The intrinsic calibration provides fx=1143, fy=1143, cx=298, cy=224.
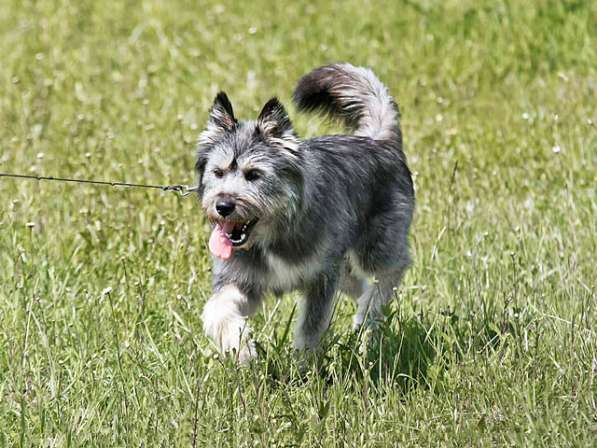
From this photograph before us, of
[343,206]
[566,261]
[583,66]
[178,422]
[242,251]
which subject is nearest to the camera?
[178,422]

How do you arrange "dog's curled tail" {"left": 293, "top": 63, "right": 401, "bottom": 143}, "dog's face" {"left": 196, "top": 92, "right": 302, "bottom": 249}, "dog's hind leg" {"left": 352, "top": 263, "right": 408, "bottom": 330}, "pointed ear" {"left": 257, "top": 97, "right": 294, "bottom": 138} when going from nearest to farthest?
"dog's face" {"left": 196, "top": 92, "right": 302, "bottom": 249}, "pointed ear" {"left": 257, "top": 97, "right": 294, "bottom": 138}, "dog's hind leg" {"left": 352, "top": 263, "right": 408, "bottom": 330}, "dog's curled tail" {"left": 293, "top": 63, "right": 401, "bottom": 143}

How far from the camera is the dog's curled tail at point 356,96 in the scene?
6.37 metres

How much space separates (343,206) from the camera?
5676mm

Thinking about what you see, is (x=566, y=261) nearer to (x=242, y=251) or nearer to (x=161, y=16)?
(x=242, y=251)

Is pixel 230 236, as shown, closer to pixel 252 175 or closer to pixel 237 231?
pixel 237 231

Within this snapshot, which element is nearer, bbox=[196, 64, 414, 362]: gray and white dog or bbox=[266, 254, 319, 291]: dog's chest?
bbox=[196, 64, 414, 362]: gray and white dog

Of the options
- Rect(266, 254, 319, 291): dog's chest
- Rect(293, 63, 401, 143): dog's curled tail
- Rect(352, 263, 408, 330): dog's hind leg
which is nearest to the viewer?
Rect(266, 254, 319, 291): dog's chest

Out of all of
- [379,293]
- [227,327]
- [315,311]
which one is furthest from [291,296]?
[227,327]

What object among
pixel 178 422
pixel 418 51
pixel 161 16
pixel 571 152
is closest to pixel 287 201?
pixel 178 422

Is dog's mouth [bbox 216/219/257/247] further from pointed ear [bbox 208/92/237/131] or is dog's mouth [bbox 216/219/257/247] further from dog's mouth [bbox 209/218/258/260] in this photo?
pointed ear [bbox 208/92/237/131]

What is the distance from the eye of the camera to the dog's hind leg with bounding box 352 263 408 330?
19.3ft

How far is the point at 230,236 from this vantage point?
5129 mm

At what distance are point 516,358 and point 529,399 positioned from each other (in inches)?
19.1

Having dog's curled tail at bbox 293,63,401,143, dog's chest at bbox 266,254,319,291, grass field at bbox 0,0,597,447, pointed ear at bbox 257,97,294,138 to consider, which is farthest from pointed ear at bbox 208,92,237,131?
dog's curled tail at bbox 293,63,401,143
